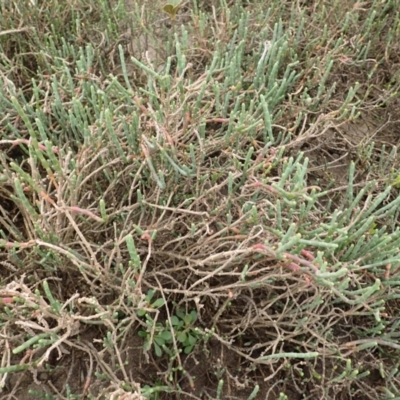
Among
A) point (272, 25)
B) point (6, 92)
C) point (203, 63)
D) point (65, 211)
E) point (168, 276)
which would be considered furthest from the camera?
point (272, 25)

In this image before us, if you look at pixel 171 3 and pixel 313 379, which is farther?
pixel 171 3

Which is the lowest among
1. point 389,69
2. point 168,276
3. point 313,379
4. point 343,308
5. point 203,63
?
point 313,379

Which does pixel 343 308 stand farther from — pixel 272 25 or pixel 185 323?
pixel 272 25

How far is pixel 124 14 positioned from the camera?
1910 millimetres

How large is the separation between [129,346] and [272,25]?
1.36 meters

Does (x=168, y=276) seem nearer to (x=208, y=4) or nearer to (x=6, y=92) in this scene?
(x=6, y=92)

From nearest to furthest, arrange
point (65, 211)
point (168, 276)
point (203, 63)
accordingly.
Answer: point (65, 211), point (168, 276), point (203, 63)

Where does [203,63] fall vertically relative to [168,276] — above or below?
above

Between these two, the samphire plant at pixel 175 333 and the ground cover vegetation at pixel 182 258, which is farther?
the samphire plant at pixel 175 333

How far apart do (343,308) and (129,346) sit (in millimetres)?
599

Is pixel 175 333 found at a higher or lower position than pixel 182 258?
lower

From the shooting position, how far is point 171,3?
1.71m

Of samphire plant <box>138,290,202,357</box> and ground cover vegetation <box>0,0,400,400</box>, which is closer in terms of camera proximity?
ground cover vegetation <box>0,0,400,400</box>

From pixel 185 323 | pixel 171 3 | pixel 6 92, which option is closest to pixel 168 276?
pixel 185 323
